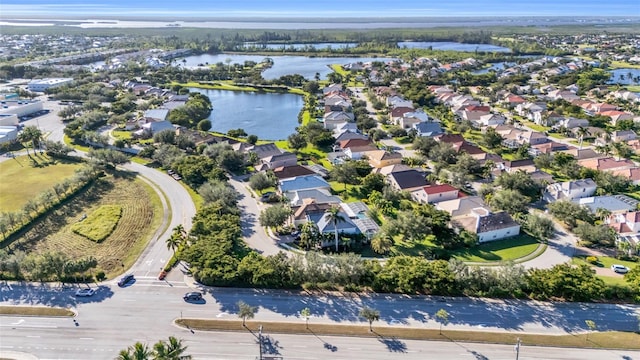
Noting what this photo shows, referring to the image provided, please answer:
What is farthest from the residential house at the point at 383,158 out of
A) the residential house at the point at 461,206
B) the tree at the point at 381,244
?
the tree at the point at 381,244

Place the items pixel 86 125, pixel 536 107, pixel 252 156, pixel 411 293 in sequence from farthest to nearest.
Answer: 1. pixel 536 107
2. pixel 86 125
3. pixel 252 156
4. pixel 411 293

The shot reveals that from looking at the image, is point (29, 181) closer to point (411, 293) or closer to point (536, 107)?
point (411, 293)

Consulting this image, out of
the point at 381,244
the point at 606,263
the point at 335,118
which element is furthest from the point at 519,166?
the point at 335,118

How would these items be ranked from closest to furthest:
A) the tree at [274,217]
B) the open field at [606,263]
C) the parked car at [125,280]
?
the parked car at [125,280]
the open field at [606,263]
the tree at [274,217]

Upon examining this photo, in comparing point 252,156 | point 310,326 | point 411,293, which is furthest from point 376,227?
point 252,156

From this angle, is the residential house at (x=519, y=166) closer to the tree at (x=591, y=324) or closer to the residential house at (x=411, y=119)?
the residential house at (x=411, y=119)

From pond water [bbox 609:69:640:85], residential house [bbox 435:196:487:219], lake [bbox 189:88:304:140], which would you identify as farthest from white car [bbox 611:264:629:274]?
pond water [bbox 609:69:640:85]

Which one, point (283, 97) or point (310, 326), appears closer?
point (310, 326)
